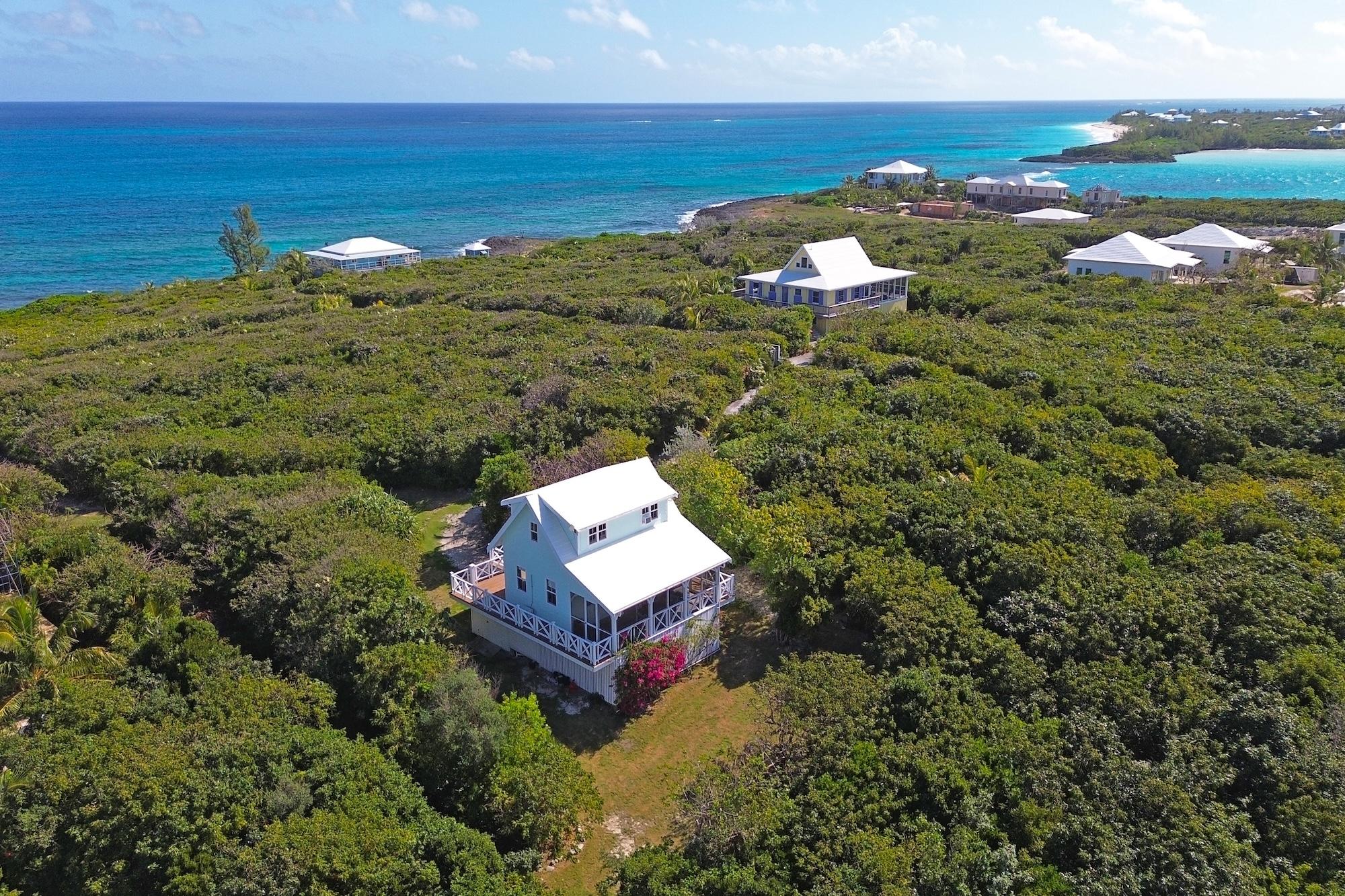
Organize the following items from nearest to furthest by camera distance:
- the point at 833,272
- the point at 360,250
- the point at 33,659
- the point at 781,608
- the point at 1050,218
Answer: the point at 33,659, the point at 781,608, the point at 833,272, the point at 360,250, the point at 1050,218

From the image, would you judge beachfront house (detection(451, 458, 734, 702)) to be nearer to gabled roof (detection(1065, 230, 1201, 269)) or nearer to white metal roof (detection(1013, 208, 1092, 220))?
gabled roof (detection(1065, 230, 1201, 269))

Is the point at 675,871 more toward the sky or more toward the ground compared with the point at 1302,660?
more toward the ground

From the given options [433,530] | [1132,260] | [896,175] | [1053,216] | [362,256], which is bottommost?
[433,530]

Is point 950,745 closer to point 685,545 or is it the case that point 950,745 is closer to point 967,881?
point 967,881

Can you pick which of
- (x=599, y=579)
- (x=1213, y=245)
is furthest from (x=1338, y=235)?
(x=599, y=579)

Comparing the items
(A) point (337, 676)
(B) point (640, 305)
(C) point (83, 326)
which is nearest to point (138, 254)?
(C) point (83, 326)

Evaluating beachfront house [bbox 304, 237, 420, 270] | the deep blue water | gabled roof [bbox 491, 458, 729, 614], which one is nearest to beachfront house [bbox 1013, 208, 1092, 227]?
the deep blue water

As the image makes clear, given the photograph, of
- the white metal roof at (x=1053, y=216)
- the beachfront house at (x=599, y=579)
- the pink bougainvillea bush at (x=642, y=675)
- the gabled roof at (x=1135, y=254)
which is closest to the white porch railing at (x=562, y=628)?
the beachfront house at (x=599, y=579)

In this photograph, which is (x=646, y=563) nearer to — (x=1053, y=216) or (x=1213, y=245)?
(x=1213, y=245)
